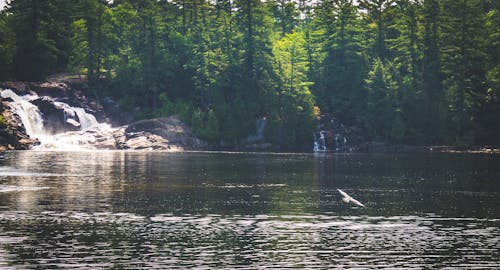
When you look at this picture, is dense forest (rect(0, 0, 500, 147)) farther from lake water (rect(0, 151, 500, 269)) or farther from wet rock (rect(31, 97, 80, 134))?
lake water (rect(0, 151, 500, 269))

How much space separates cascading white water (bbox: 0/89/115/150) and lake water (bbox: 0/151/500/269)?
38.5m

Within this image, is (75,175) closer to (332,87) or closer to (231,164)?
(231,164)

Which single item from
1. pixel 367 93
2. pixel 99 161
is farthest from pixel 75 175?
pixel 367 93

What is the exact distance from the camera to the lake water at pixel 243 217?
47281 mm

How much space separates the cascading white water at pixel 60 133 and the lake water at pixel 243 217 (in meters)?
38.5

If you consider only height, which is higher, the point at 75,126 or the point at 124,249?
the point at 75,126

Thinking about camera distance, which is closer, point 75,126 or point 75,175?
point 75,175

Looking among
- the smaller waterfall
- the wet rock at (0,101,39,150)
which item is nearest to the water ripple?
the wet rock at (0,101,39,150)

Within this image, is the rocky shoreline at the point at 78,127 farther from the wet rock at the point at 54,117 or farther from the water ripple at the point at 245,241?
the water ripple at the point at 245,241

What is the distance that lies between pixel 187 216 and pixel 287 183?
30819mm

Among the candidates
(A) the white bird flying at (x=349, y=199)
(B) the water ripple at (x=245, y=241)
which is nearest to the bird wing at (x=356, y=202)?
(A) the white bird flying at (x=349, y=199)

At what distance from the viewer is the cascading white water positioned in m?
153

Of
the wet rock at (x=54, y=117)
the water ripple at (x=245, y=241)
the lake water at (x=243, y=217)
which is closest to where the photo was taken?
the water ripple at (x=245, y=241)

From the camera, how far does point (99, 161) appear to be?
123 metres
